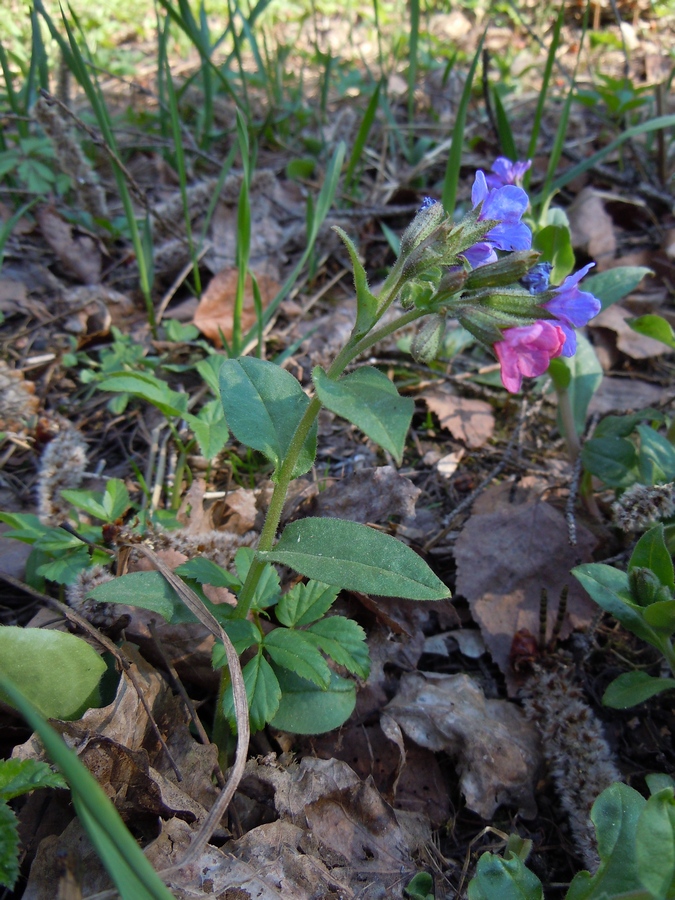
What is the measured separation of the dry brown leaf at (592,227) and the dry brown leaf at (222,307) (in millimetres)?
1558

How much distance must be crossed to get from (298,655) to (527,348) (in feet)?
2.85

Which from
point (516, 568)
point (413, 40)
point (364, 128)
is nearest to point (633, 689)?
point (516, 568)

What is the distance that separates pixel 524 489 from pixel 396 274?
109cm

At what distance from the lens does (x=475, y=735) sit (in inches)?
64.6

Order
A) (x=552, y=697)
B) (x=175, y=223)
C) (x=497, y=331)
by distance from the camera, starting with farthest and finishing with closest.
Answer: (x=175, y=223) < (x=552, y=697) < (x=497, y=331)

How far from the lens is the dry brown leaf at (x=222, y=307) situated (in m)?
2.79

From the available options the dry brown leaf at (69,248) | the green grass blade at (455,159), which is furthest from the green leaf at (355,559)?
the dry brown leaf at (69,248)

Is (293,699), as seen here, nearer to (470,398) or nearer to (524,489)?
(524,489)

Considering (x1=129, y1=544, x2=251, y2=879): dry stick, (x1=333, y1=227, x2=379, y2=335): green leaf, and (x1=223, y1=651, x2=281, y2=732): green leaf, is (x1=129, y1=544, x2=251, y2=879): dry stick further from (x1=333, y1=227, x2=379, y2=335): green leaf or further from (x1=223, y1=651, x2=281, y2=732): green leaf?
(x1=333, y1=227, x2=379, y2=335): green leaf

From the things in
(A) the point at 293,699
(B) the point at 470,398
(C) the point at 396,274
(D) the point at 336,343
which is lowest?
(A) the point at 293,699

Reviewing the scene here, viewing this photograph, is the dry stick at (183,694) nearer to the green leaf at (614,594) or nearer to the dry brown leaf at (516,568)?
the dry brown leaf at (516,568)

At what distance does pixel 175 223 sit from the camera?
10.9 ft

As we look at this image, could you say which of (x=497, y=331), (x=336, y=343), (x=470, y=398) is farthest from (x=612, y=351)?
(x=497, y=331)

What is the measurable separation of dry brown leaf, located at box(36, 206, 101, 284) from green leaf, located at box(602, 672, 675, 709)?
2.71 metres
